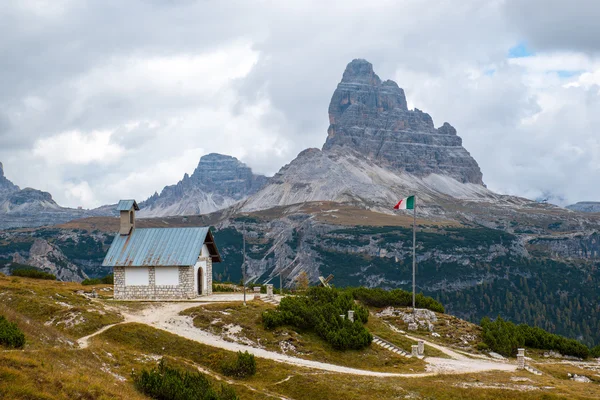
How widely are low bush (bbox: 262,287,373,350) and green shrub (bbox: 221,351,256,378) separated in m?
9.68

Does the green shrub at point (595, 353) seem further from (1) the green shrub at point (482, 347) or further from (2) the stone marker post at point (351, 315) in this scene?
(2) the stone marker post at point (351, 315)

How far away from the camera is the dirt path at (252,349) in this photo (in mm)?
43431

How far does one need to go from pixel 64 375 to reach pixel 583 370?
42345 mm

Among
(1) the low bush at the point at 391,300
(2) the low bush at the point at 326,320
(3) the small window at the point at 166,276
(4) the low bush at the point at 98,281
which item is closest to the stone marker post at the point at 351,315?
(2) the low bush at the point at 326,320

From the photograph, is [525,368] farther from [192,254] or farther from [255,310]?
[192,254]

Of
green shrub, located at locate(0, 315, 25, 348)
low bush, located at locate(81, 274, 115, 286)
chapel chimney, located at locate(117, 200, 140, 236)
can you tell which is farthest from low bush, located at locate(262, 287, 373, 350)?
low bush, located at locate(81, 274, 115, 286)

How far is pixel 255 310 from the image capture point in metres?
54.6

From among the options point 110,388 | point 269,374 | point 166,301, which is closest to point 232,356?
point 269,374

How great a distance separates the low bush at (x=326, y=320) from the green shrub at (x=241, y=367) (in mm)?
9680

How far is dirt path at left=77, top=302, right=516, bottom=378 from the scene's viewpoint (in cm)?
4343

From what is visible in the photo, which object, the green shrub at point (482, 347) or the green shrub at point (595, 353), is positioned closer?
the green shrub at point (482, 347)

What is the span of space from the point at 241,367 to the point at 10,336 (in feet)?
50.3

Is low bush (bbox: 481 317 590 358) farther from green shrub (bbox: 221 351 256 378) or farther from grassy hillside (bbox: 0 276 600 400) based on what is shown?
green shrub (bbox: 221 351 256 378)

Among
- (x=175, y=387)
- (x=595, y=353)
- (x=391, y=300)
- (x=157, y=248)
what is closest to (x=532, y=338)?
(x=595, y=353)
